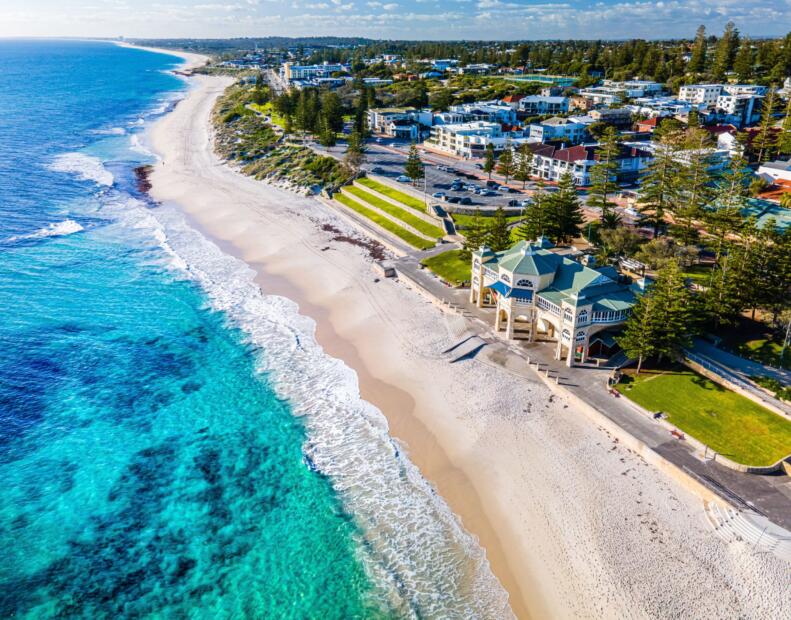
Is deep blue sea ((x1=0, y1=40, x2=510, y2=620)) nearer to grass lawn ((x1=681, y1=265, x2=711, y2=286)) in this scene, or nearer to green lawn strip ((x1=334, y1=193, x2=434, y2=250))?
green lawn strip ((x1=334, y1=193, x2=434, y2=250))

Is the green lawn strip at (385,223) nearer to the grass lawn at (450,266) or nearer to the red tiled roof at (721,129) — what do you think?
the grass lawn at (450,266)

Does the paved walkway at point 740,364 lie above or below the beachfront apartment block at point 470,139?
below

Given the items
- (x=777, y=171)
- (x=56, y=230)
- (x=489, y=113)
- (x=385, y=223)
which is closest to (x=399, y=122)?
(x=489, y=113)

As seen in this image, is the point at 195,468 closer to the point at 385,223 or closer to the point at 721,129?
the point at 385,223

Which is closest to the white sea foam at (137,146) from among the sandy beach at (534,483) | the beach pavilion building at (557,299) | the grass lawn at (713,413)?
the sandy beach at (534,483)

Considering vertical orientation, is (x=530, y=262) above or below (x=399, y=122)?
below

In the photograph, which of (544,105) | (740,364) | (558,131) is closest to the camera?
(740,364)

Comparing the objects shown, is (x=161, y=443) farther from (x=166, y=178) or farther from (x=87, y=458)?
(x=166, y=178)

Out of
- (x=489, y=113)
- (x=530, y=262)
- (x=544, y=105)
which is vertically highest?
(x=544, y=105)
